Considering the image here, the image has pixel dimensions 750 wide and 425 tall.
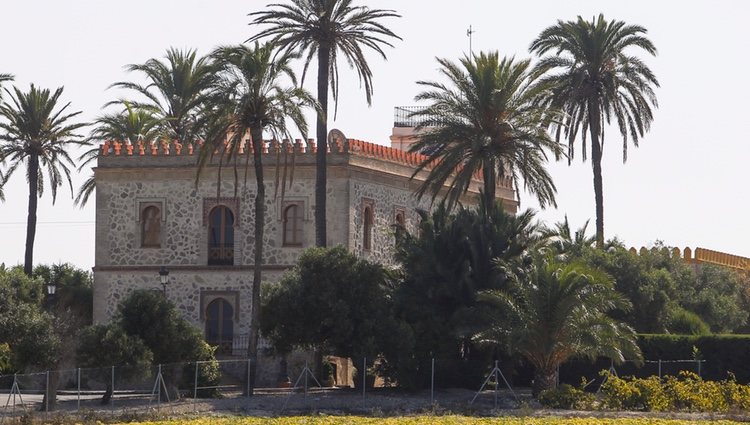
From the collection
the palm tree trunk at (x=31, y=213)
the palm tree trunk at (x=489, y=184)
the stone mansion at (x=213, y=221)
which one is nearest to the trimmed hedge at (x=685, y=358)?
the palm tree trunk at (x=489, y=184)

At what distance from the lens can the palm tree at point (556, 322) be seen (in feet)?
145

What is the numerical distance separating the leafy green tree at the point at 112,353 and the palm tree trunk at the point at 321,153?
10.0 m

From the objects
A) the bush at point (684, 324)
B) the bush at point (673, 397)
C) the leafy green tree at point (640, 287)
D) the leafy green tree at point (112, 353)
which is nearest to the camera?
the bush at point (673, 397)

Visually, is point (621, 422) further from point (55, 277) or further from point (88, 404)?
point (55, 277)

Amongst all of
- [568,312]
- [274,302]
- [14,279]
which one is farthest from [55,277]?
[568,312]

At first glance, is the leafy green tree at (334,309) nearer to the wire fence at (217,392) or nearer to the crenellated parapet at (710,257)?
the wire fence at (217,392)

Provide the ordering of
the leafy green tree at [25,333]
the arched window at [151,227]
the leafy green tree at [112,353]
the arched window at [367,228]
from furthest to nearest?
the arched window at [151,227]
the arched window at [367,228]
the leafy green tree at [25,333]
the leafy green tree at [112,353]

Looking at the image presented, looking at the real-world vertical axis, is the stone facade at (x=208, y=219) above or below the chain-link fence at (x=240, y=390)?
above

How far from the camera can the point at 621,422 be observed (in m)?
34.7

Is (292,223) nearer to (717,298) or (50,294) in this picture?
(50,294)

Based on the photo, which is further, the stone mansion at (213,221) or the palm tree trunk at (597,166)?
the palm tree trunk at (597,166)

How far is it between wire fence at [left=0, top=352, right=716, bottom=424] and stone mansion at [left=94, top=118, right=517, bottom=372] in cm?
498

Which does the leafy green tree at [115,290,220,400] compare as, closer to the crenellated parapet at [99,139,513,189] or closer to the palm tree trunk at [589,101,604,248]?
the crenellated parapet at [99,139,513,189]

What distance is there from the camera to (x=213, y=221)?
5659 cm
